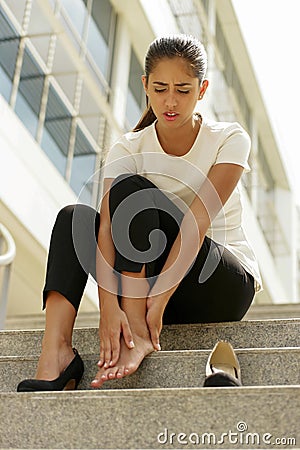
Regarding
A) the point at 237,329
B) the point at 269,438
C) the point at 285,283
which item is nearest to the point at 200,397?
the point at 269,438

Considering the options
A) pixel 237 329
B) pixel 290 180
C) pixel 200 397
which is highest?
pixel 200 397

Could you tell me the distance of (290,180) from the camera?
11.9 metres

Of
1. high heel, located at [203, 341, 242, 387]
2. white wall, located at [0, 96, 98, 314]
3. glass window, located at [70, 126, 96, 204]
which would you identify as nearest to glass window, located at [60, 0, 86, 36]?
glass window, located at [70, 126, 96, 204]

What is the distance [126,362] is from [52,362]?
0.16 metres

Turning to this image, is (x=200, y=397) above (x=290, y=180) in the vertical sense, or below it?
above

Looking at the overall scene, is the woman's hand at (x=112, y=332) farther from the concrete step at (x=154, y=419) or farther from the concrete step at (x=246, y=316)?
the concrete step at (x=246, y=316)

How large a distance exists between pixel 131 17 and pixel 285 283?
5771mm

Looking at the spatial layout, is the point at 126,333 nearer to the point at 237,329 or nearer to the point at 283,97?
the point at 237,329

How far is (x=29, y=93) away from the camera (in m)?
4.64

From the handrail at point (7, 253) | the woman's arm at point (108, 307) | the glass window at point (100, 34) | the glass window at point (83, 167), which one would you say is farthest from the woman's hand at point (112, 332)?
the glass window at point (100, 34)

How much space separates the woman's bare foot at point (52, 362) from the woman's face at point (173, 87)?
0.68m

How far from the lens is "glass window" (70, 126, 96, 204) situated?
5.19 meters

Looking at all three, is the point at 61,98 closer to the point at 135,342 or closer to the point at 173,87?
the point at 173,87

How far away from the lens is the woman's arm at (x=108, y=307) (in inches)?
64.1
